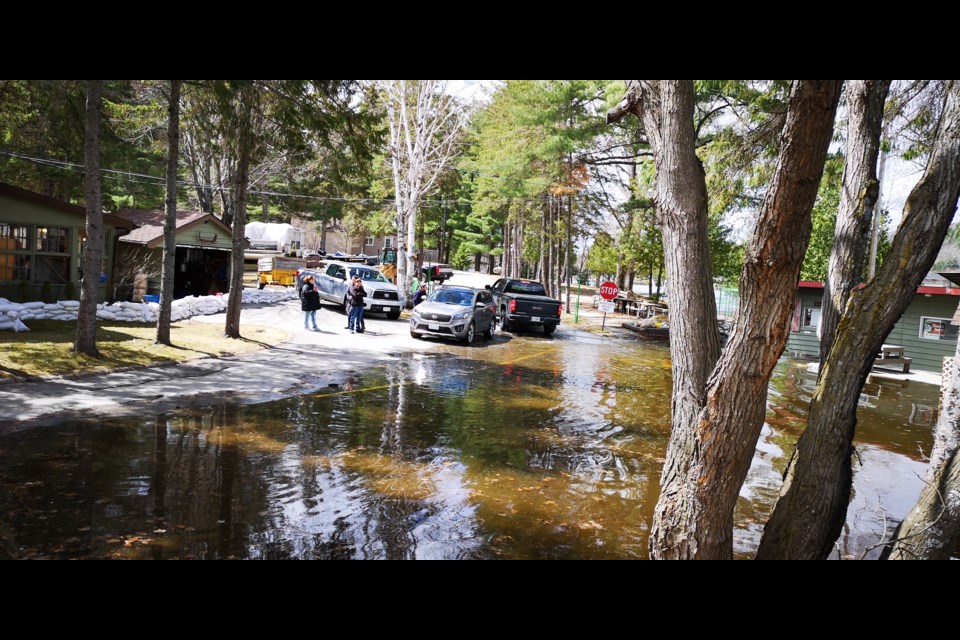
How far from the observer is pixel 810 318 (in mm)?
24938

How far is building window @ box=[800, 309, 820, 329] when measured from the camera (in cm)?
2483

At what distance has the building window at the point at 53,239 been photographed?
1809 centimetres

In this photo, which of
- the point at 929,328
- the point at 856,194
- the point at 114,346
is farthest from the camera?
the point at 929,328

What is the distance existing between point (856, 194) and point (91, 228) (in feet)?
40.9

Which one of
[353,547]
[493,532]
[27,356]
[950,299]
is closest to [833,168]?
[493,532]

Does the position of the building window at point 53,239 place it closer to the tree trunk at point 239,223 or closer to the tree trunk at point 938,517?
the tree trunk at point 239,223

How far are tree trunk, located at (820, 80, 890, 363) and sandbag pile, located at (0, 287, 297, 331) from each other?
15199mm

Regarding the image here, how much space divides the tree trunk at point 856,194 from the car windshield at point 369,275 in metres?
20.0

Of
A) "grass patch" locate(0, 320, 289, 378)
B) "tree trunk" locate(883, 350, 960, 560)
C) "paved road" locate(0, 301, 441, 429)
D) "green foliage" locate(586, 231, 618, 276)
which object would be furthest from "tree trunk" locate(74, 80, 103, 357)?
"green foliage" locate(586, 231, 618, 276)

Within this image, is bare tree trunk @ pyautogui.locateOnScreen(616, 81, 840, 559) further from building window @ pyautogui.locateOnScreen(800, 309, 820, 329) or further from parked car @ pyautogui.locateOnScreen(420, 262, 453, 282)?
parked car @ pyautogui.locateOnScreen(420, 262, 453, 282)

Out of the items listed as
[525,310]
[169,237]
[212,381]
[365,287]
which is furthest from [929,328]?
[169,237]

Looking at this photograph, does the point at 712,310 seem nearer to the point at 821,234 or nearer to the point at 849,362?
the point at 849,362

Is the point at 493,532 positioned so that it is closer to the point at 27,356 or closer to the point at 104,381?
the point at 104,381
